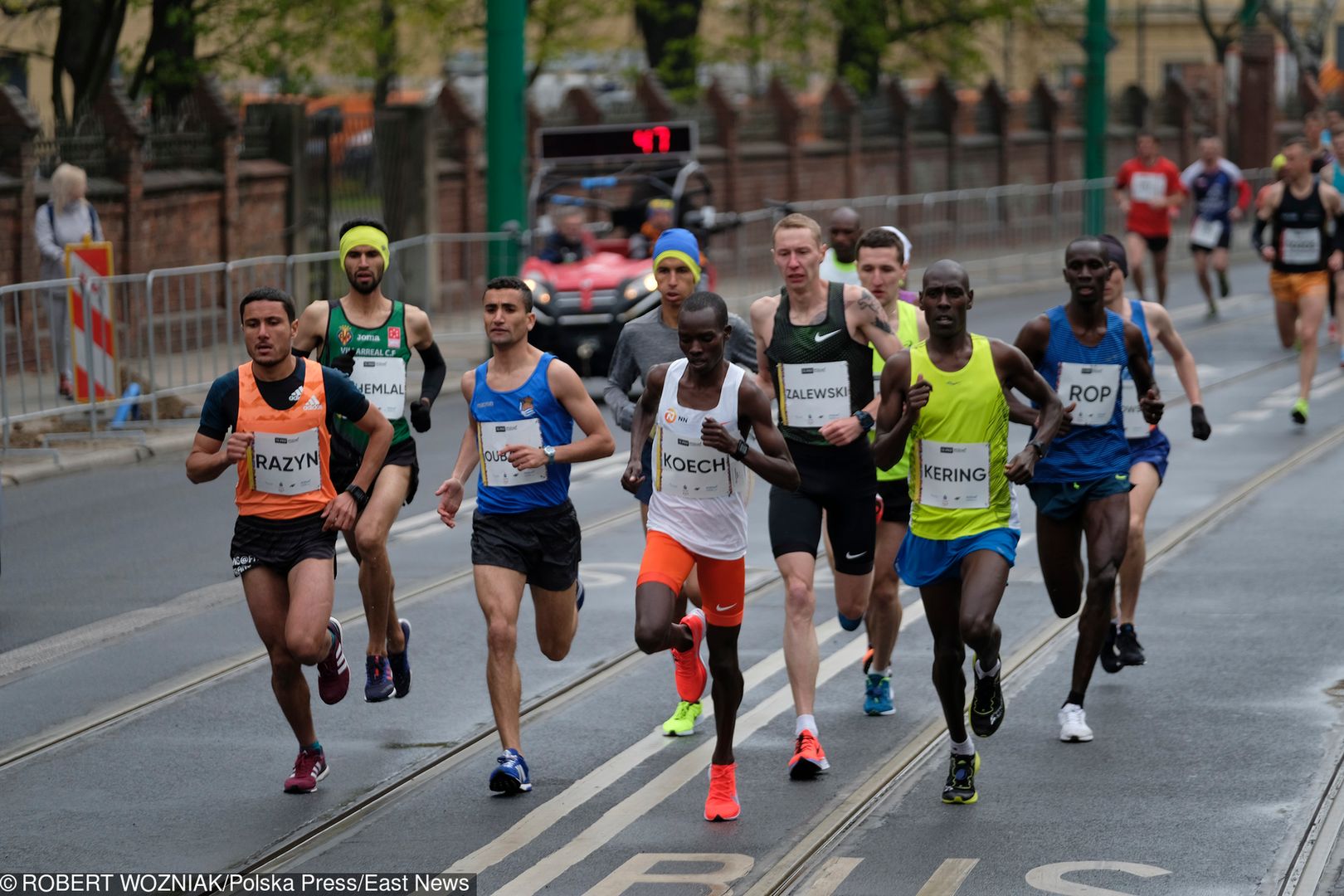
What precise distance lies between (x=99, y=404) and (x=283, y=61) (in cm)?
1223

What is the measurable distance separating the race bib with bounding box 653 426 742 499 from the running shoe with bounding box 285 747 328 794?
1.49 meters

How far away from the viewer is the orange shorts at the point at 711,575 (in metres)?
7.41

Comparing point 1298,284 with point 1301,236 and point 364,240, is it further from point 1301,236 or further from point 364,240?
point 364,240

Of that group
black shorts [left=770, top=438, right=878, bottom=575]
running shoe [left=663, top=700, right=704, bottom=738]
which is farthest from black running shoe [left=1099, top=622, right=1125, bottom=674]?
running shoe [left=663, top=700, right=704, bottom=738]

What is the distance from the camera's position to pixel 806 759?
7637mm

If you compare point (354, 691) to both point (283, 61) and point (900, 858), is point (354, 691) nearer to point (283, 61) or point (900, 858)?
point (900, 858)

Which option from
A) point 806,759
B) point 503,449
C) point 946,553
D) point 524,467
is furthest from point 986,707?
point 503,449

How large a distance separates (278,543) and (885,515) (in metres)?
2.45

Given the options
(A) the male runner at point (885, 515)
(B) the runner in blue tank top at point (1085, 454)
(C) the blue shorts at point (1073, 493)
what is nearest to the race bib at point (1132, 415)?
(B) the runner in blue tank top at point (1085, 454)

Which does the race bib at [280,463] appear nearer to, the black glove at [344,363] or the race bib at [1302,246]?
the black glove at [344,363]

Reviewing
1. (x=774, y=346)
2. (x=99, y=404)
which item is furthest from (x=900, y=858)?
(x=99, y=404)

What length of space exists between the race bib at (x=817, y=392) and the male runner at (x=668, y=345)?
0.31 metres

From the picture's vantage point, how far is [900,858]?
675cm

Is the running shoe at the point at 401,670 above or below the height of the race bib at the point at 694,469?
below
